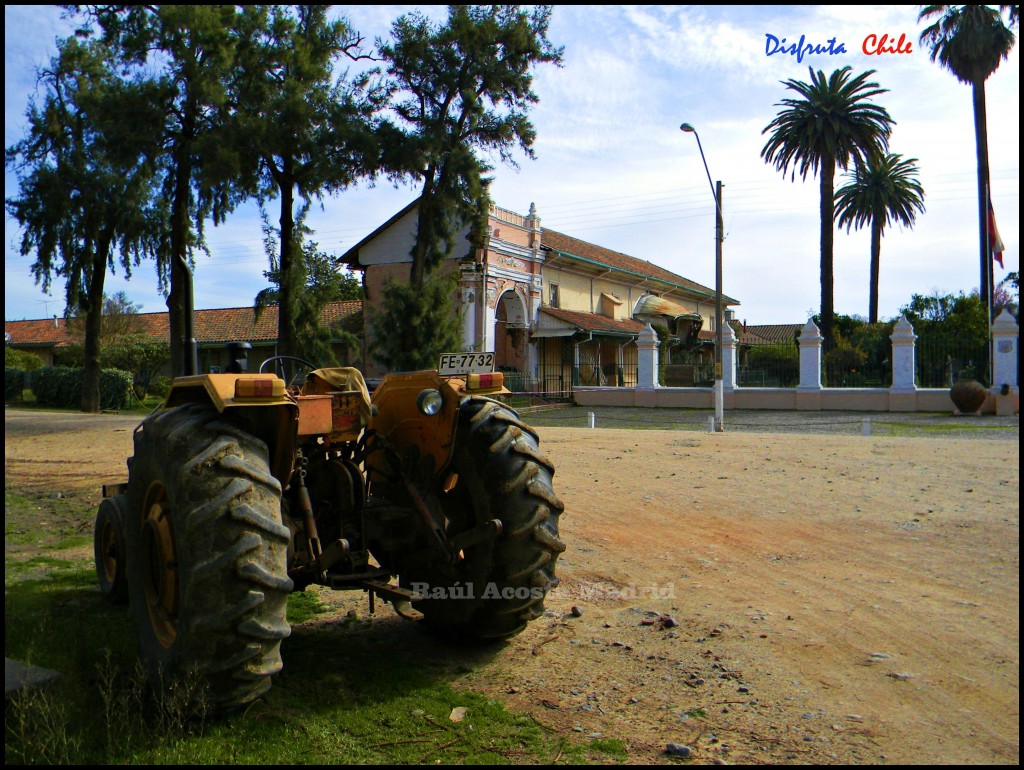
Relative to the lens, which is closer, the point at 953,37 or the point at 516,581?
the point at 516,581

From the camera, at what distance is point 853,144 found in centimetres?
3934

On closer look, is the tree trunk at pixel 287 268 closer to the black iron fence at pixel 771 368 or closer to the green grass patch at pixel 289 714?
the black iron fence at pixel 771 368

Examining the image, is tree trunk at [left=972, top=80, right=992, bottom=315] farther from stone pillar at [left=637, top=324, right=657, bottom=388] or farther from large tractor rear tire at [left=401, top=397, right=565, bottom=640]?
large tractor rear tire at [left=401, top=397, right=565, bottom=640]

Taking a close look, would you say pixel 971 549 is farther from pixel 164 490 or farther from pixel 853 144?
pixel 853 144

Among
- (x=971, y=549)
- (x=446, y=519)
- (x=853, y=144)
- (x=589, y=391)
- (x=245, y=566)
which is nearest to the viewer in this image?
(x=245, y=566)

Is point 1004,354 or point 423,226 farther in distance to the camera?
point 423,226

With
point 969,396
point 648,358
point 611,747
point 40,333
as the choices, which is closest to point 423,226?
point 648,358

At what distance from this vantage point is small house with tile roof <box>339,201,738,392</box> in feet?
116

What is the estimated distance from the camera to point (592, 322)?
40156 mm

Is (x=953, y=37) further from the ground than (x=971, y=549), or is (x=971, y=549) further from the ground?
(x=953, y=37)

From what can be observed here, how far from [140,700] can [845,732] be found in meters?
3.00

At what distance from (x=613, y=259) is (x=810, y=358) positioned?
21.6m

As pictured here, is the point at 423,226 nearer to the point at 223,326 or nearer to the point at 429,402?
the point at 223,326

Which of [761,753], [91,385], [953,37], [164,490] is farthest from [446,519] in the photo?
[953,37]
